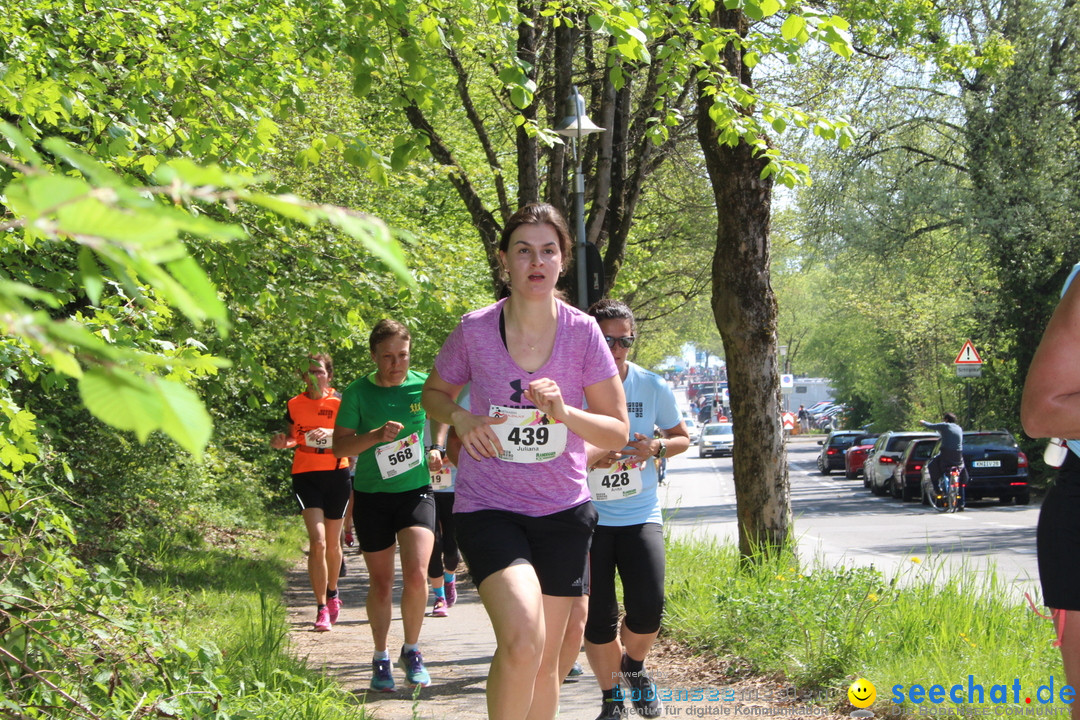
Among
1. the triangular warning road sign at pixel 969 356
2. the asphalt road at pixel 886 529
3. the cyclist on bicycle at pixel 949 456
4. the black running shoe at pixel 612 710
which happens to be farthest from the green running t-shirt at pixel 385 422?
the triangular warning road sign at pixel 969 356

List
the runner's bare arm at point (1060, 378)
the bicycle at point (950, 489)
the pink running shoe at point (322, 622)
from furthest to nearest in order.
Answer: the bicycle at point (950, 489)
the pink running shoe at point (322, 622)
the runner's bare arm at point (1060, 378)

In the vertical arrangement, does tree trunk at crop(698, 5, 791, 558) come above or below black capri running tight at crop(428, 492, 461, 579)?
above

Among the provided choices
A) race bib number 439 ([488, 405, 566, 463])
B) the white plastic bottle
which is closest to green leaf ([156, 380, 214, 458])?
the white plastic bottle

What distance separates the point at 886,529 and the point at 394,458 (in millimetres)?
14828

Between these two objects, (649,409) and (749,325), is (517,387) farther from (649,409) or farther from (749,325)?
(749,325)

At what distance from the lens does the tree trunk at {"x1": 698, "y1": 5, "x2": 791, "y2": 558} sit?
26.1 feet

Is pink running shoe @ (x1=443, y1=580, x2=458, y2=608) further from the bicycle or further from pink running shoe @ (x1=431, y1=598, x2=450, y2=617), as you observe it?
the bicycle

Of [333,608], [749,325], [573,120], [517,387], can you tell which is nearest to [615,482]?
[517,387]

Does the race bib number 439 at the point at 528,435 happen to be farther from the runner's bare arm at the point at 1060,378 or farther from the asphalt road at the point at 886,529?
the asphalt road at the point at 886,529

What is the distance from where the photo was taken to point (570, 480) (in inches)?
164

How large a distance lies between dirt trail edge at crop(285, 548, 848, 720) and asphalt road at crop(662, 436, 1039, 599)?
1186mm

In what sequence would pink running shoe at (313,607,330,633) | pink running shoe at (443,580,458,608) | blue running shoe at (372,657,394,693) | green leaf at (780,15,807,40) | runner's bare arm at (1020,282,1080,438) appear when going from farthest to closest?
pink running shoe at (443,580,458,608), pink running shoe at (313,607,330,633), blue running shoe at (372,657,394,693), green leaf at (780,15,807,40), runner's bare arm at (1020,282,1080,438)

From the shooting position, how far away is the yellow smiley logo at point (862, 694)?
521 cm

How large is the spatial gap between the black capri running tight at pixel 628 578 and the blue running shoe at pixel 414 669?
1.38m
